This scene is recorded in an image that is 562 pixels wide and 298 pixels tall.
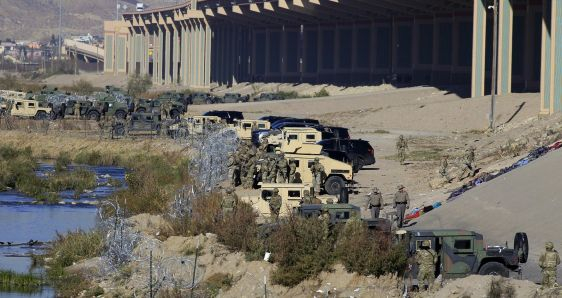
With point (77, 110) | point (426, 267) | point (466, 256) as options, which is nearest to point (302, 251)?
point (426, 267)

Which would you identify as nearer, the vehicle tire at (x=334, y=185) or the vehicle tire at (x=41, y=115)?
the vehicle tire at (x=334, y=185)

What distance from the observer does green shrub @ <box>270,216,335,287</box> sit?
2827 centimetres

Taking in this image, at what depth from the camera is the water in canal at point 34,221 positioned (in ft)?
118

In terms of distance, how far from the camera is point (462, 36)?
93.4 m

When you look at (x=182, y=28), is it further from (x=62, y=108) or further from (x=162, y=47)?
(x=62, y=108)

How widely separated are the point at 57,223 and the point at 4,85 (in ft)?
278

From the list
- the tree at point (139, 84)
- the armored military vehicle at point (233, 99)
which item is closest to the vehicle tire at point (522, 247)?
the armored military vehicle at point (233, 99)

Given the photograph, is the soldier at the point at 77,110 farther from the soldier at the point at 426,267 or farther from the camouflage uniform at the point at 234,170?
the soldier at the point at 426,267

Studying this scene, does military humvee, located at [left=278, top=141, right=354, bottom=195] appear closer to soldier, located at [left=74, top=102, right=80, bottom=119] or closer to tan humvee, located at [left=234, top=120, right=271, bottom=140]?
tan humvee, located at [left=234, top=120, right=271, bottom=140]

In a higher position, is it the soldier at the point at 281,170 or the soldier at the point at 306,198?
the soldier at the point at 281,170

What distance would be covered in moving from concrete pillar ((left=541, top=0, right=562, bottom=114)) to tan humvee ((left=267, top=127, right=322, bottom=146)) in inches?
542

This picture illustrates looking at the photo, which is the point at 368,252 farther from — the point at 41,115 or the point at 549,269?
the point at 41,115

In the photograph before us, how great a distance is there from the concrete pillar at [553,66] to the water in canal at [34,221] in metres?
19.4

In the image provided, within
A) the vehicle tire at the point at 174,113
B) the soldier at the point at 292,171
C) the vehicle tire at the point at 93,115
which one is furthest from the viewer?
the vehicle tire at the point at 93,115
